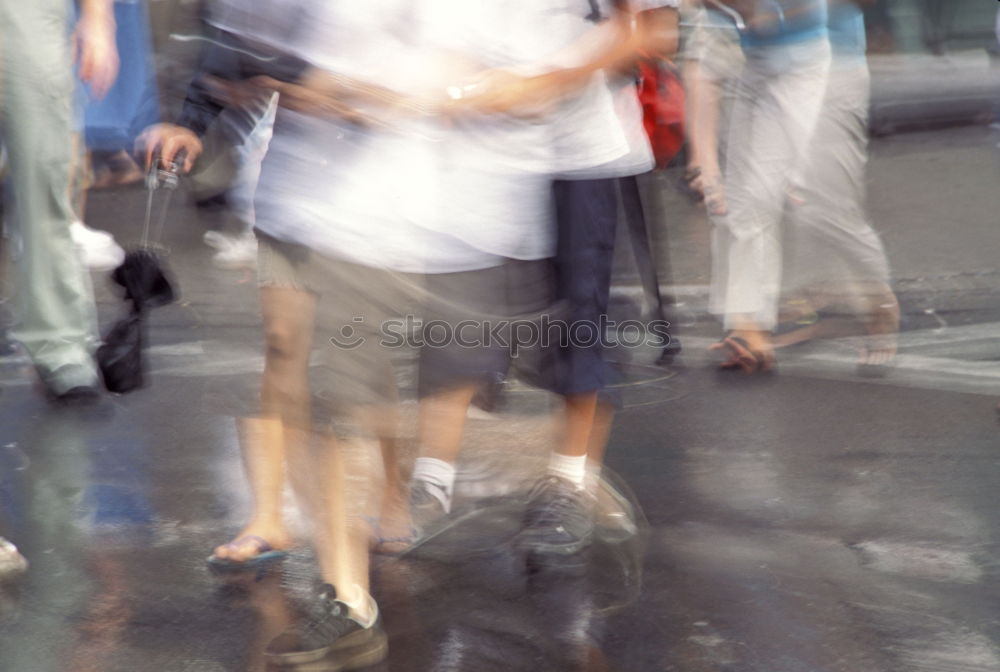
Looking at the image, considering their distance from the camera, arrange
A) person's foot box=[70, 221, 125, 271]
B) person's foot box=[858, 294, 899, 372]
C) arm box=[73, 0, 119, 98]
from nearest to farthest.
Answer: arm box=[73, 0, 119, 98], person's foot box=[858, 294, 899, 372], person's foot box=[70, 221, 125, 271]

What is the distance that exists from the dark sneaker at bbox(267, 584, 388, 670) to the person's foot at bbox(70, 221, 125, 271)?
4.53 m

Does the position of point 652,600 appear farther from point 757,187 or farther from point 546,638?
point 757,187

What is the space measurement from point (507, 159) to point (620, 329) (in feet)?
9.77

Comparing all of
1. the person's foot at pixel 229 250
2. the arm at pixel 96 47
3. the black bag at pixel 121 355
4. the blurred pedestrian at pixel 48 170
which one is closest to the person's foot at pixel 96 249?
the person's foot at pixel 229 250

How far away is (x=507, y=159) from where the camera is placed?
3.72 meters

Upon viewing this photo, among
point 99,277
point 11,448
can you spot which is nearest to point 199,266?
point 99,277

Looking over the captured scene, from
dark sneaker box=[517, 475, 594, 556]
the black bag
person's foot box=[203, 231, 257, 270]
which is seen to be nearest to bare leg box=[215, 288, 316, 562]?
the black bag

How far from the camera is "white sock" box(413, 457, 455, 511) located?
4309mm

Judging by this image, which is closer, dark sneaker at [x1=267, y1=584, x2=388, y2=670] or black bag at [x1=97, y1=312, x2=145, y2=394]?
dark sneaker at [x1=267, y1=584, x2=388, y2=670]

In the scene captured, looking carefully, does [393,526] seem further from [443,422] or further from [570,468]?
[570,468]

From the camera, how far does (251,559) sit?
4.14m

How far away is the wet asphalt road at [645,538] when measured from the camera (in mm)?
3658

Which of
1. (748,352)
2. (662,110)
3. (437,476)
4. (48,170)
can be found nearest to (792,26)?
(662,110)

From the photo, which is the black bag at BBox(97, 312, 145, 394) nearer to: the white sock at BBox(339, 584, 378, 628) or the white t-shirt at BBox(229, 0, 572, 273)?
the white t-shirt at BBox(229, 0, 572, 273)
